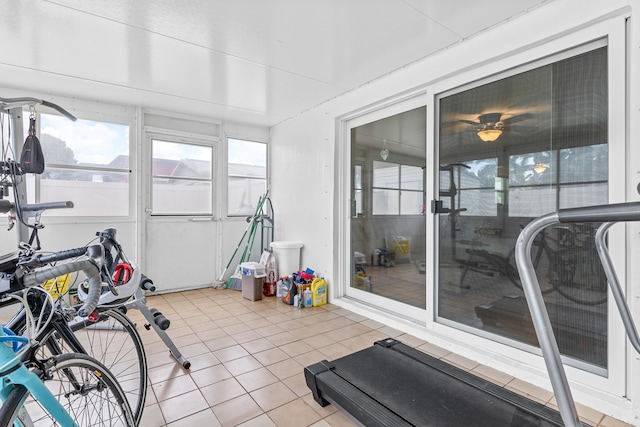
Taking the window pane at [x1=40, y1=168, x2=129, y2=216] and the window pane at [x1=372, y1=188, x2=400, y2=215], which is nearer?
the window pane at [x1=372, y1=188, x2=400, y2=215]

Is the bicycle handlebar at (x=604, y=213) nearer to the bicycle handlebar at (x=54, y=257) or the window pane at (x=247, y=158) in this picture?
the bicycle handlebar at (x=54, y=257)

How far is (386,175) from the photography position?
10.9 ft

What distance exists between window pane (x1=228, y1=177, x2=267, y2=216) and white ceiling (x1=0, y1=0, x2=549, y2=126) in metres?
1.50

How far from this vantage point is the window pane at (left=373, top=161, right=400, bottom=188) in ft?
10.5

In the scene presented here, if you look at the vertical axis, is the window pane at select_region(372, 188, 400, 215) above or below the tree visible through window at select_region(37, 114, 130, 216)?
below

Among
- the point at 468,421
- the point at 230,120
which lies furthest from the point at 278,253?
the point at 468,421

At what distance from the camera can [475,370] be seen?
2.21m

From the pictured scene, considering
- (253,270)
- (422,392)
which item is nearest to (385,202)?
(253,270)

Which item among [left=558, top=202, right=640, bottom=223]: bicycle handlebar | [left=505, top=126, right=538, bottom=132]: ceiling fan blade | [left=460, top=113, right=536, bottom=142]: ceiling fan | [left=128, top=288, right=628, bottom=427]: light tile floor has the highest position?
[left=460, top=113, right=536, bottom=142]: ceiling fan

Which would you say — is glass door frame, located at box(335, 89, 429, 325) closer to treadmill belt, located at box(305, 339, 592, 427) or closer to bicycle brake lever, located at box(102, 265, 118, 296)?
treadmill belt, located at box(305, 339, 592, 427)

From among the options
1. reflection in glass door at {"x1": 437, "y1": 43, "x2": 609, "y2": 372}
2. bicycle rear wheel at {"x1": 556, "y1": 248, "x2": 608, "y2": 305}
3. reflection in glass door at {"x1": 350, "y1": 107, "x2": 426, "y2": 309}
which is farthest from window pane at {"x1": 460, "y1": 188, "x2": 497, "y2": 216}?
bicycle rear wheel at {"x1": 556, "y1": 248, "x2": 608, "y2": 305}

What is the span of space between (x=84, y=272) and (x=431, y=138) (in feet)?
8.37

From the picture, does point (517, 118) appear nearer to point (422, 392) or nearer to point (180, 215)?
point (422, 392)

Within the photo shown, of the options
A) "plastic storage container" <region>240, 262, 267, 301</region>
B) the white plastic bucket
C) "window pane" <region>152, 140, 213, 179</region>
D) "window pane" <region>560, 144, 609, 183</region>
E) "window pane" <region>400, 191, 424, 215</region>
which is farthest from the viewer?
"window pane" <region>152, 140, 213, 179</region>
